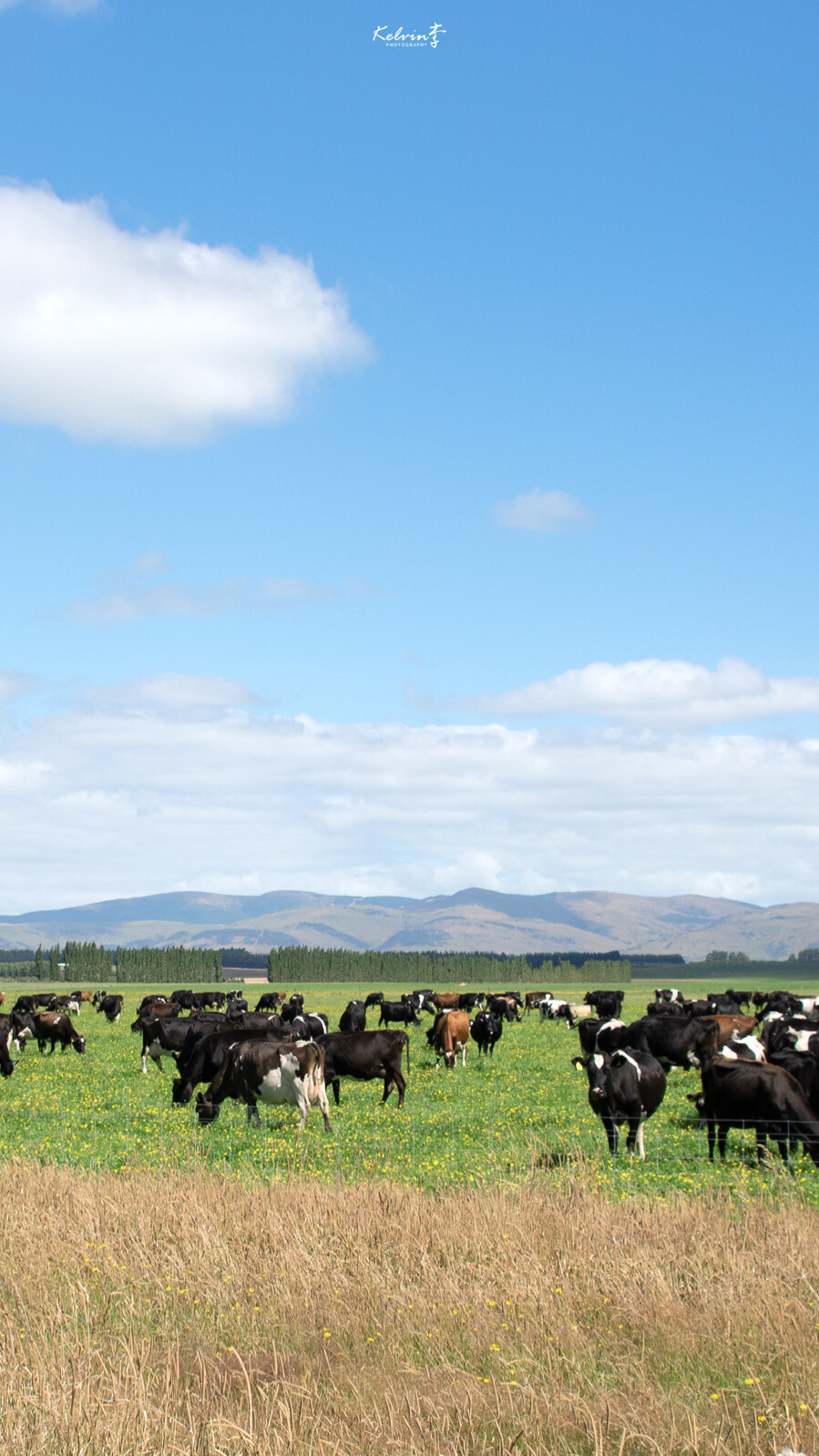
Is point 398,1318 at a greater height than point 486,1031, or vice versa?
point 398,1318

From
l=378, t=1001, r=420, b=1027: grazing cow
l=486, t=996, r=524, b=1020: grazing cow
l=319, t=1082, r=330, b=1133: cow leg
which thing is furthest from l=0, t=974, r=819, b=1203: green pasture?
l=486, t=996, r=524, b=1020: grazing cow

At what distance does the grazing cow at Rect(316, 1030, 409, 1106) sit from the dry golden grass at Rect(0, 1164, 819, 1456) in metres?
13.1

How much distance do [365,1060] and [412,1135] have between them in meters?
4.55

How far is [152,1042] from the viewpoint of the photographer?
33.2 meters

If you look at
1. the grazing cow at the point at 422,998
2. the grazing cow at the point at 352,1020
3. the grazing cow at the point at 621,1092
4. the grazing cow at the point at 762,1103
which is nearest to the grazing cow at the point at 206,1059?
the grazing cow at the point at 621,1092

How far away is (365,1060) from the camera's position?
25.0 m

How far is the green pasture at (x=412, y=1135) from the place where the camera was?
15477 millimetres

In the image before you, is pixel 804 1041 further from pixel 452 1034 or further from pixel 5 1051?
pixel 5 1051

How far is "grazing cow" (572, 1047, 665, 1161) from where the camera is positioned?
59.7 feet

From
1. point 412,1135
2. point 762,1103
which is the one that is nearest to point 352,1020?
point 412,1135

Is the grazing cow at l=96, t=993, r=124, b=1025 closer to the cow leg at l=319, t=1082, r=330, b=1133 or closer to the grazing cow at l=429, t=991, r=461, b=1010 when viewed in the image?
the grazing cow at l=429, t=991, r=461, b=1010

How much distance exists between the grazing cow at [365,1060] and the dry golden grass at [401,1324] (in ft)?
43.1

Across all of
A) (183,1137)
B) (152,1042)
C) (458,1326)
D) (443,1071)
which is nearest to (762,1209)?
(458,1326)

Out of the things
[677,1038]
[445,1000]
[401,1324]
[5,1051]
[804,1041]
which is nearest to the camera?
[401,1324]
